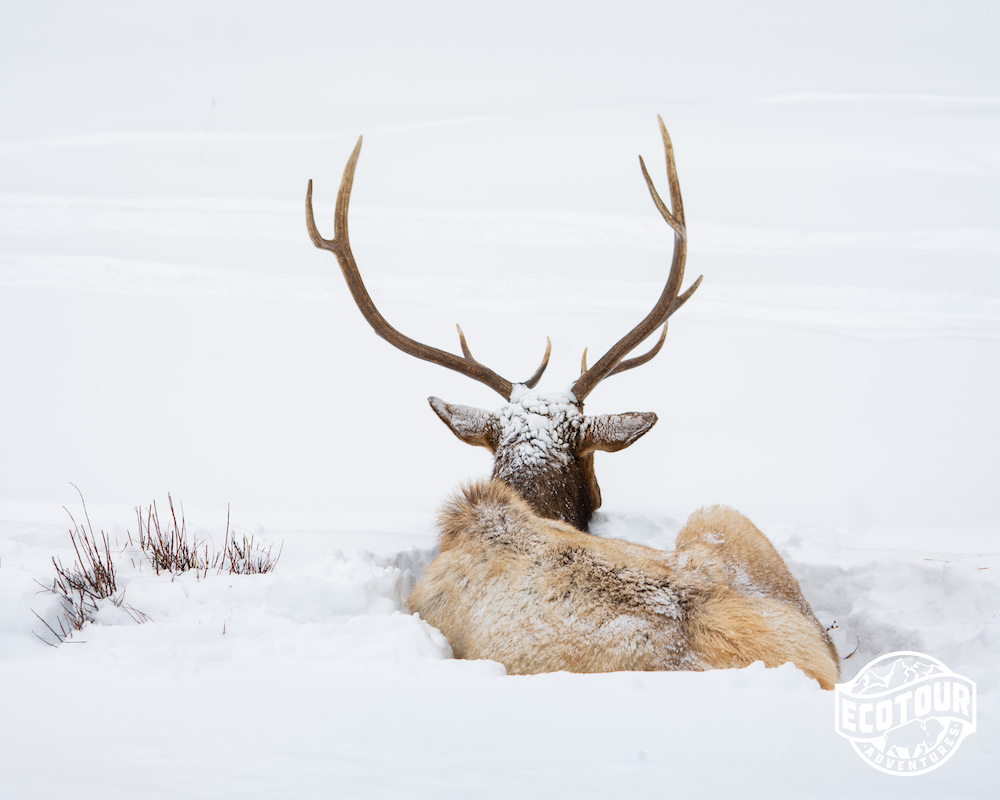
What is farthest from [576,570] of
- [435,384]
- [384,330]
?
[435,384]

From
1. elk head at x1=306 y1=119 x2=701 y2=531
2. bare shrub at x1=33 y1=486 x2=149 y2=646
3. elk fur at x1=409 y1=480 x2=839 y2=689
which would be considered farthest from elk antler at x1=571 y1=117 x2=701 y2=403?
bare shrub at x1=33 y1=486 x2=149 y2=646

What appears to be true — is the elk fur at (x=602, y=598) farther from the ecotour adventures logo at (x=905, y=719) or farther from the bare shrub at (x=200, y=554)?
the bare shrub at (x=200, y=554)

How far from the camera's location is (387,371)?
27.8 ft

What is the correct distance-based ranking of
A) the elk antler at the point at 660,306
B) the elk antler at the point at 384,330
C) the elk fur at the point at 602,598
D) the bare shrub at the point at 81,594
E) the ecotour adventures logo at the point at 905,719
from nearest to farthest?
1. the ecotour adventures logo at the point at 905,719
2. the elk fur at the point at 602,598
3. the bare shrub at the point at 81,594
4. the elk antler at the point at 660,306
5. the elk antler at the point at 384,330

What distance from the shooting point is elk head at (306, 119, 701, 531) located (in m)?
4.14

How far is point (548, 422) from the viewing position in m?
4.23

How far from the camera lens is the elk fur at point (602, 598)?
2781 millimetres

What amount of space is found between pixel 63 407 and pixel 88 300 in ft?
10.7

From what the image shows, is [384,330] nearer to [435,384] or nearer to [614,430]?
[614,430]

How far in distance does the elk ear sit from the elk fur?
604 millimetres

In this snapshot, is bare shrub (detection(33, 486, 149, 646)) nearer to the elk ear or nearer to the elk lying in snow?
the elk lying in snow

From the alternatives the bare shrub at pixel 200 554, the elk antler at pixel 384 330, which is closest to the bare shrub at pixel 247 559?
the bare shrub at pixel 200 554

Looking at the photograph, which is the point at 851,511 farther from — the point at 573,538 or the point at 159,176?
the point at 159,176

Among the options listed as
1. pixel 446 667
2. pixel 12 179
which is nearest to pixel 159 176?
pixel 12 179
